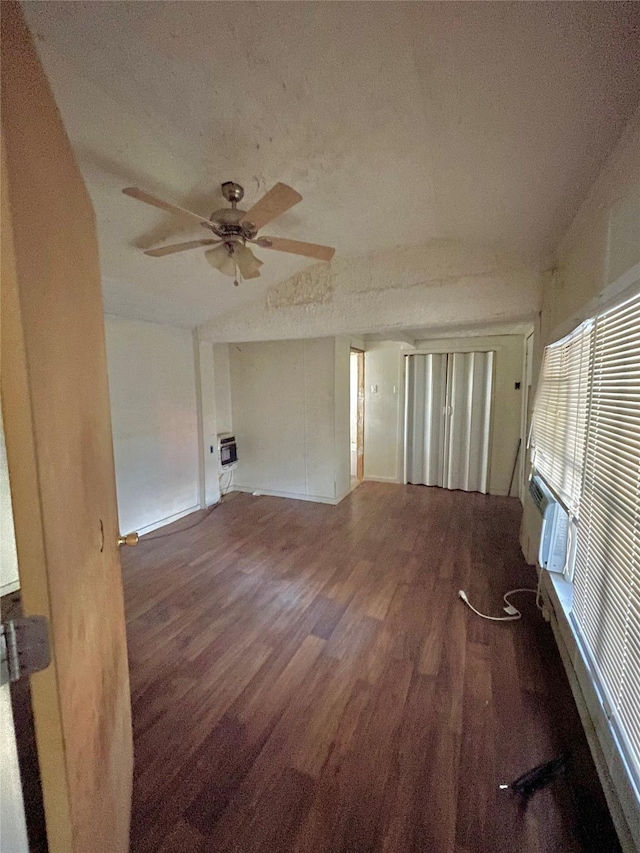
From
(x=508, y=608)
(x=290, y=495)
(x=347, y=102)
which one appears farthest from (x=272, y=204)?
(x=290, y=495)

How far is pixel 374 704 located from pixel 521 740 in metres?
0.62

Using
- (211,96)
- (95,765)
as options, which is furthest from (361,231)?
(95,765)

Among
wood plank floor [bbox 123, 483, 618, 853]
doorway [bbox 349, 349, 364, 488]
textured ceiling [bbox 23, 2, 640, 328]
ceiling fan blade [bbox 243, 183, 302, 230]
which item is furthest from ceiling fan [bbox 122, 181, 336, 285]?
doorway [bbox 349, 349, 364, 488]

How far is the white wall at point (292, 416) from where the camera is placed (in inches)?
170

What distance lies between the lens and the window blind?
3.77ft

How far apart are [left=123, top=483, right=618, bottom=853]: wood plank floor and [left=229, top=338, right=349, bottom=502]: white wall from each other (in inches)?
61.4

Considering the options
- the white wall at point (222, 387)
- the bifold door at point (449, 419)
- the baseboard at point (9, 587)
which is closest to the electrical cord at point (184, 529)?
the white wall at point (222, 387)

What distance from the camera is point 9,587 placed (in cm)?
55

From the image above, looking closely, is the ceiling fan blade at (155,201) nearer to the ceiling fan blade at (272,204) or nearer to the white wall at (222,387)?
the ceiling fan blade at (272,204)

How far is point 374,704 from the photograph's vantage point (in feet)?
5.42

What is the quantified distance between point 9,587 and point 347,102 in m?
1.93

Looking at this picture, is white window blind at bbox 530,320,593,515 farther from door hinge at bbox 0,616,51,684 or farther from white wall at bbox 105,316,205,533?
white wall at bbox 105,316,205,533

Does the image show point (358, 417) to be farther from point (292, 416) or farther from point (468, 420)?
point (468, 420)

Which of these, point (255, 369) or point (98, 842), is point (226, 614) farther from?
point (255, 369)
